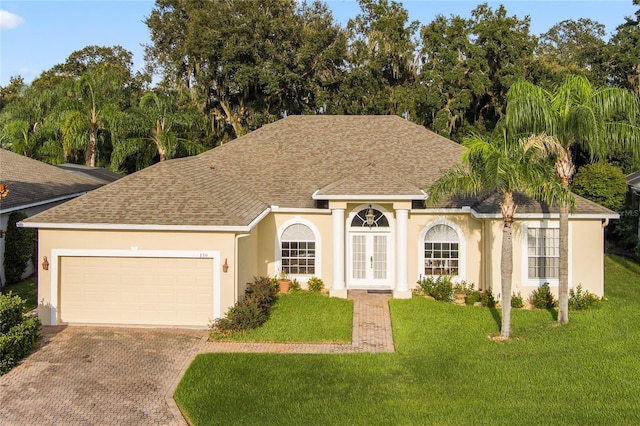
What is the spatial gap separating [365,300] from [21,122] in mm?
26028

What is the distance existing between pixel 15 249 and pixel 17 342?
27.9 feet

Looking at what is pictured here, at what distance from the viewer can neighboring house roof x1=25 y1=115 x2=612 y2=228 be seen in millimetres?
14406

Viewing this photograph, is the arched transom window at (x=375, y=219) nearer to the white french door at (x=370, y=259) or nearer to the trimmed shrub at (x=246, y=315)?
the white french door at (x=370, y=259)

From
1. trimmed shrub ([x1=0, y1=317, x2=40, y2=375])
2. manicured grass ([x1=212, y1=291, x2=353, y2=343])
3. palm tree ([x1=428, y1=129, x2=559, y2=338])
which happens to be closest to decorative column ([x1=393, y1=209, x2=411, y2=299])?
manicured grass ([x1=212, y1=291, x2=353, y2=343])

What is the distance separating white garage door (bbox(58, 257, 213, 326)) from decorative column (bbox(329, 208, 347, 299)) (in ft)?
14.9

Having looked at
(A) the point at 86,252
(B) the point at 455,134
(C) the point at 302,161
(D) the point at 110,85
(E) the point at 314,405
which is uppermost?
(D) the point at 110,85

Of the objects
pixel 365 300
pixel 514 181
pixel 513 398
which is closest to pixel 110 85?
pixel 365 300

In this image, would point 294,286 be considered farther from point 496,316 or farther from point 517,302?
point 517,302

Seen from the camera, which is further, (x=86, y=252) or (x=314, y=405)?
(x=86, y=252)

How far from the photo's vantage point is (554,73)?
33531 millimetres

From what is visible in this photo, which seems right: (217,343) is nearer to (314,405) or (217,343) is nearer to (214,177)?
(314,405)

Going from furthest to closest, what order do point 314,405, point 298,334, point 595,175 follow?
point 595,175 < point 298,334 < point 314,405

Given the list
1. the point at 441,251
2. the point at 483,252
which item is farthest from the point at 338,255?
the point at 483,252

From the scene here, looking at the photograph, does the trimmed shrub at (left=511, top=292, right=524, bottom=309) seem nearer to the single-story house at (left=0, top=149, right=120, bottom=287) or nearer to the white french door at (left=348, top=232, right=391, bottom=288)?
the white french door at (left=348, top=232, right=391, bottom=288)
